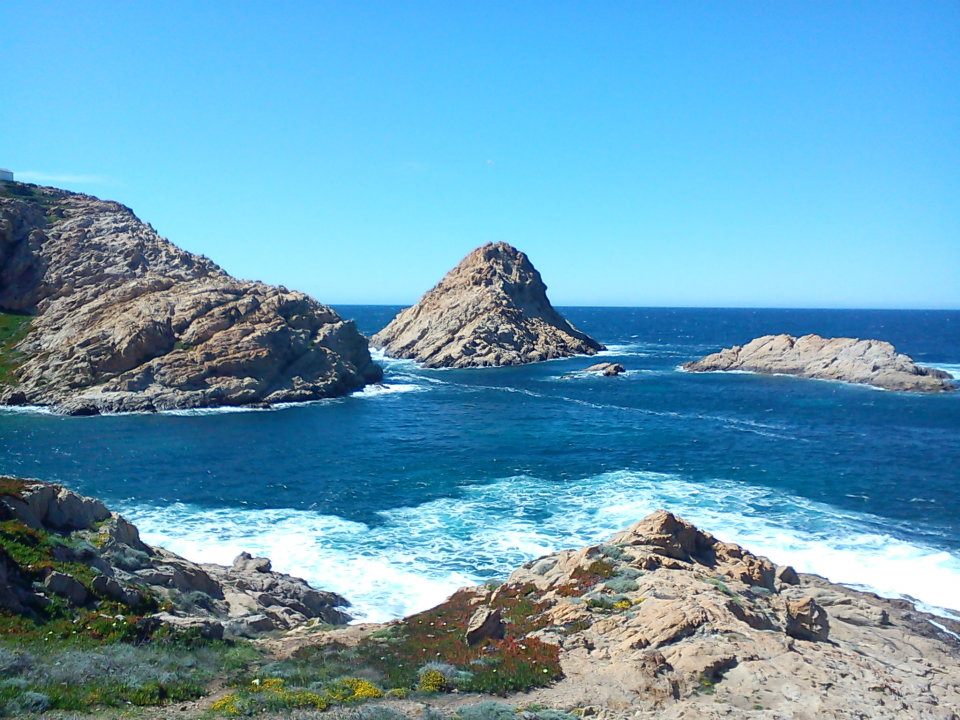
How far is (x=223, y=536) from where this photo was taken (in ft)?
121

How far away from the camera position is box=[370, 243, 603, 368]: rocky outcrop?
118 metres

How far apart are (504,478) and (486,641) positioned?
28.4 meters

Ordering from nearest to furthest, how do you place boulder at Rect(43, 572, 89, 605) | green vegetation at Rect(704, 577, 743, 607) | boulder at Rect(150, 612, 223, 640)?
boulder at Rect(150, 612, 223, 640)
boulder at Rect(43, 572, 89, 605)
green vegetation at Rect(704, 577, 743, 607)

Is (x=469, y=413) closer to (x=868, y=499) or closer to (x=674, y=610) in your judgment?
(x=868, y=499)

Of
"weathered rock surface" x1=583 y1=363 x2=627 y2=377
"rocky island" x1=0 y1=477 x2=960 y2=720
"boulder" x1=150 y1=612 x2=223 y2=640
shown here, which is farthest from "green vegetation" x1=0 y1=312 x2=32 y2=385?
"weathered rock surface" x1=583 y1=363 x2=627 y2=377

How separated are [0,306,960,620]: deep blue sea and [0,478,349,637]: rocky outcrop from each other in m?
3.62

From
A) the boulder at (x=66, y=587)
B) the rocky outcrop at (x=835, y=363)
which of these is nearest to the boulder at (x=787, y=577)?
the boulder at (x=66, y=587)

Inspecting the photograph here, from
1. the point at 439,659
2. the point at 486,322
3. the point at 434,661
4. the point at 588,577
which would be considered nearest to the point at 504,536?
the point at 588,577

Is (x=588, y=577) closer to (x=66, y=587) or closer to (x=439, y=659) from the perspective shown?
(x=439, y=659)

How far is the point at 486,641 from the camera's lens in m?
19.6

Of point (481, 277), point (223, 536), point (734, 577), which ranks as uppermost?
point (481, 277)

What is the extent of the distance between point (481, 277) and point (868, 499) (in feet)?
311

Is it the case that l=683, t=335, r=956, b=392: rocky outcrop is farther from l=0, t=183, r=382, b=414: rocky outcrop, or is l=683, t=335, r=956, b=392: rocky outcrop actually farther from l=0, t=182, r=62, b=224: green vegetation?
l=0, t=182, r=62, b=224: green vegetation

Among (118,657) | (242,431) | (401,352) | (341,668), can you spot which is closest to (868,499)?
(341,668)
